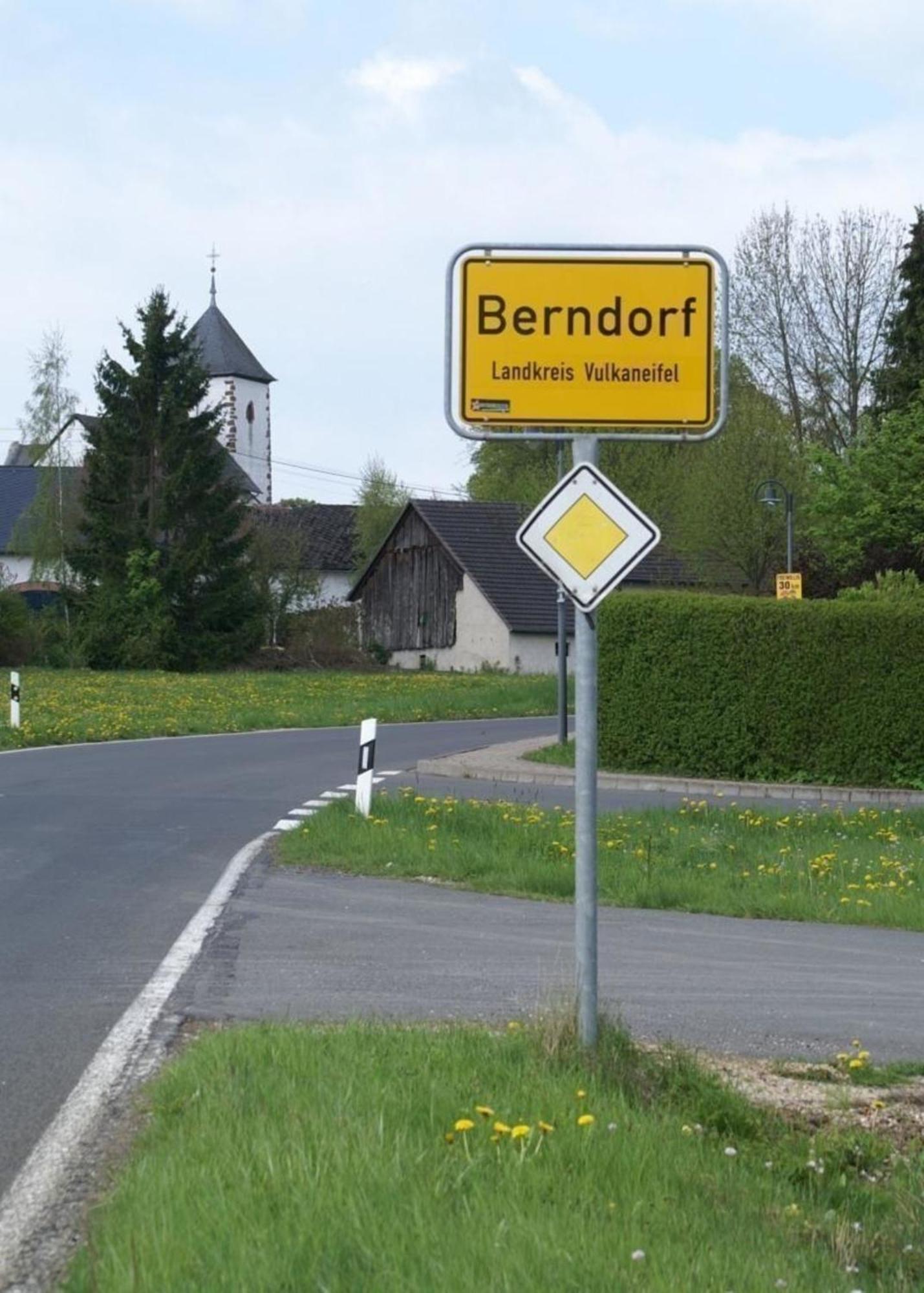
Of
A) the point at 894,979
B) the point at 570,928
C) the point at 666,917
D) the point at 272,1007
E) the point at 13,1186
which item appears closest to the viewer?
the point at 13,1186

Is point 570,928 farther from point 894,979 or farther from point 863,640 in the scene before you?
point 863,640

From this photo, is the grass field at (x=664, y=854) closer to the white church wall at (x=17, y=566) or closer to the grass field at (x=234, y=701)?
the grass field at (x=234, y=701)

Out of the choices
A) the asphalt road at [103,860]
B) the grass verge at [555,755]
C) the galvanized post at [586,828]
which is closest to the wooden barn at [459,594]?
the asphalt road at [103,860]

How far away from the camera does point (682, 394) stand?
7.52 m

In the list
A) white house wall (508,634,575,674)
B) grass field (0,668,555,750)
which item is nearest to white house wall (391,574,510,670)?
white house wall (508,634,575,674)

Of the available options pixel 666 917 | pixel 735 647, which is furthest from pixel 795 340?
pixel 666 917

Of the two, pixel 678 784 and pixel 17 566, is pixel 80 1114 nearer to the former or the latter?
pixel 678 784

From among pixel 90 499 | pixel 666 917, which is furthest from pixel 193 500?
pixel 666 917

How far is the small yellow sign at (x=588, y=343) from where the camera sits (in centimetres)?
747

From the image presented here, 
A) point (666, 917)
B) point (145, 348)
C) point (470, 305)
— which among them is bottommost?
point (666, 917)

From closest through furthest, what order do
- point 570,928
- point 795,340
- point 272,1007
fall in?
point 272,1007
point 570,928
point 795,340

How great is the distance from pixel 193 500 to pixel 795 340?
64.5 feet

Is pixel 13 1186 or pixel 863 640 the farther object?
pixel 863 640

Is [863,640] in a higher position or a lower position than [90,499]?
lower
